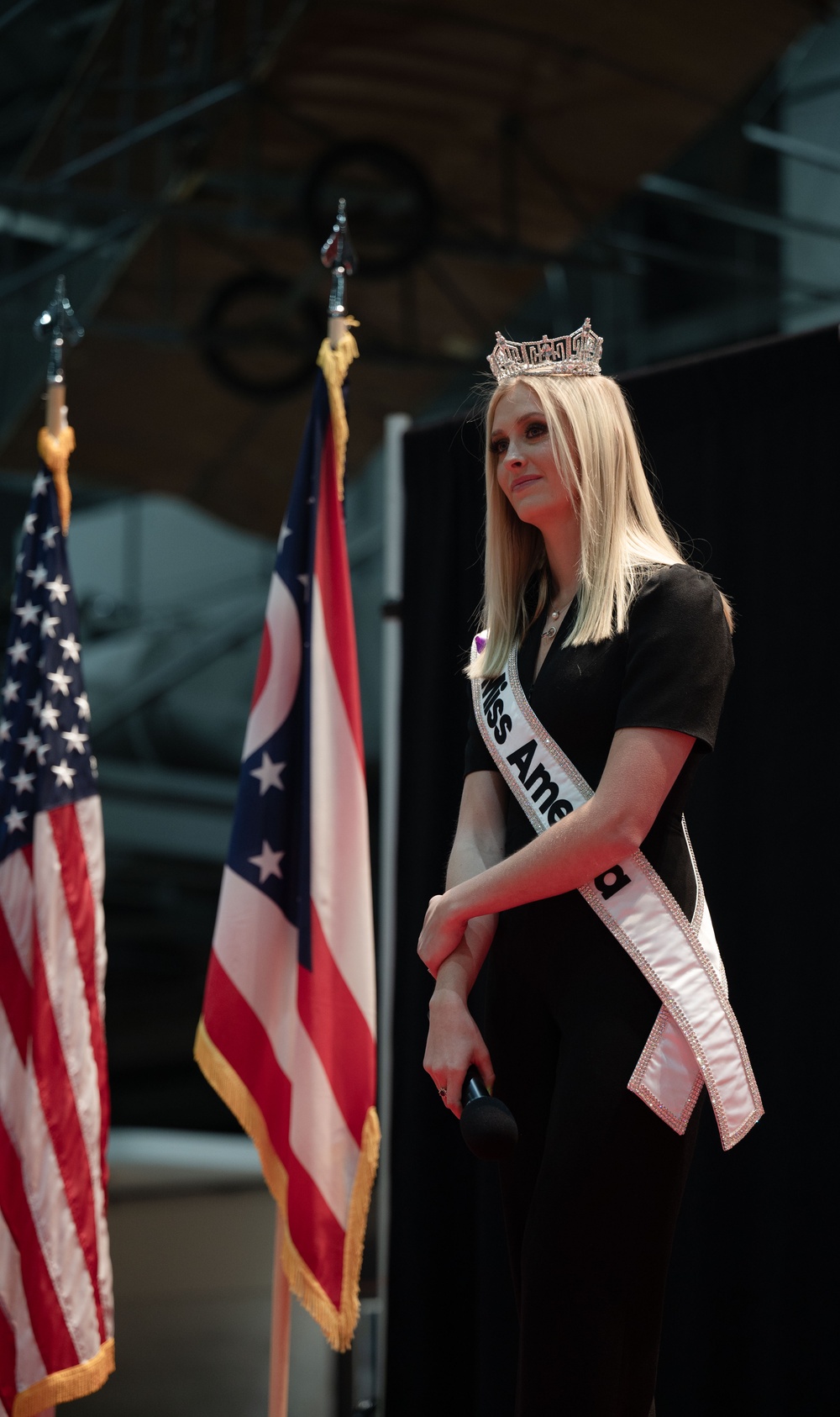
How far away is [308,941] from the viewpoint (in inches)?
90.6

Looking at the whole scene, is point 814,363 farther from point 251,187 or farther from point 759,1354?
point 251,187

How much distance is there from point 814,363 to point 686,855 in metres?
1.15

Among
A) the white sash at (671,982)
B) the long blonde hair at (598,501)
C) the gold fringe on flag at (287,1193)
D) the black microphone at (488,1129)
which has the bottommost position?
the gold fringe on flag at (287,1193)

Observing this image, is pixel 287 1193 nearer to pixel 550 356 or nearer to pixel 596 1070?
pixel 596 1070

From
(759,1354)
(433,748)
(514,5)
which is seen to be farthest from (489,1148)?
(514,5)

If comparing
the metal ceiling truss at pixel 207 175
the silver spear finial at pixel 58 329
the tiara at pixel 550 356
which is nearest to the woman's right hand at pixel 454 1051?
the tiara at pixel 550 356

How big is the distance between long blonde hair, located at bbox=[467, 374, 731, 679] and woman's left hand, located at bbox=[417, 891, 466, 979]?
311 millimetres

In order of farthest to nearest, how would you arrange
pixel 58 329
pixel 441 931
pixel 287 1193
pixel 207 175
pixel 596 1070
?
pixel 207 175
pixel 58 329
pixel 287 1193
pixel 441 931
pixel 596 1070

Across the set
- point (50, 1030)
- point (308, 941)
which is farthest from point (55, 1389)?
point (308, 941)

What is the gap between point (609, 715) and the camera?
152 cm

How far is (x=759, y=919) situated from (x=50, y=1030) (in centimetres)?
130

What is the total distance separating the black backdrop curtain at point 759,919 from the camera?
226 cm

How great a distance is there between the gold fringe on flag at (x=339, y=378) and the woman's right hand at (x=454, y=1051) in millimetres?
1244

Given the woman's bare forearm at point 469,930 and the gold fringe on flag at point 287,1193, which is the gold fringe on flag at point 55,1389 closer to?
the gold fringe on flag at point 287,1193
